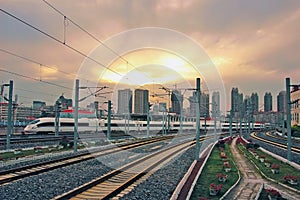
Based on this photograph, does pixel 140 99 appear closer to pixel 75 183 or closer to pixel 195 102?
pixel 195 102

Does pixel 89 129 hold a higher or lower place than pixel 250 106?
lower

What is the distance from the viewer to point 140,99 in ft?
176

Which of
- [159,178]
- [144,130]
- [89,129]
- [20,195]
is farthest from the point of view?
[144,130]

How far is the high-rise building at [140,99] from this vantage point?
49781 millimetres

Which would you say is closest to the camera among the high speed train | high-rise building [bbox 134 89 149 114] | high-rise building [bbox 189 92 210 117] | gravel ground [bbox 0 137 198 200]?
gravel ground [bbox 0 137 198 200]

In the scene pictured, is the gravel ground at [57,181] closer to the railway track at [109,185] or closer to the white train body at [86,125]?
the railway track at [109,185]

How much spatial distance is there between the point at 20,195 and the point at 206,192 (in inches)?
309

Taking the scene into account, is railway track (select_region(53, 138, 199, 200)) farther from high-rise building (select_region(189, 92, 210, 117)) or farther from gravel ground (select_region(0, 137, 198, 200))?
high-rise building (select_region(189, 92, 210, 117))

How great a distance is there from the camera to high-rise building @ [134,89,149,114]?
4978 cm

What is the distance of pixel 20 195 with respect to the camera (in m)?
12.6

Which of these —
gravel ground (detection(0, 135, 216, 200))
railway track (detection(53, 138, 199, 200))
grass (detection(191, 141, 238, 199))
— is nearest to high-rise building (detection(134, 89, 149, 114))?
grass (detection(191, 141, 238, 199))

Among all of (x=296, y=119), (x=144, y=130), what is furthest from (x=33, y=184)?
(x=296, y=119)

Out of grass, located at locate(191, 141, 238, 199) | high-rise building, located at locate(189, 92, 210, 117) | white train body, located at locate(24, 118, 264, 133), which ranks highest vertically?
high-rise building, located at locate(189, 92, 210, 117)

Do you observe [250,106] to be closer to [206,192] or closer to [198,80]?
[198,80]
